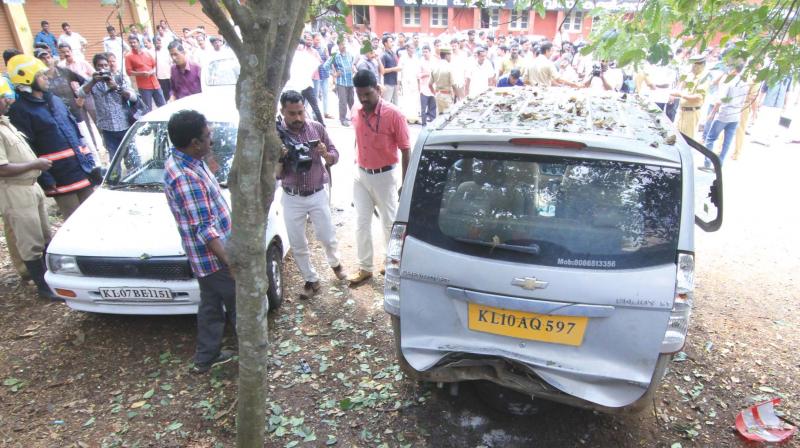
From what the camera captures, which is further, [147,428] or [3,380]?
[3,380]

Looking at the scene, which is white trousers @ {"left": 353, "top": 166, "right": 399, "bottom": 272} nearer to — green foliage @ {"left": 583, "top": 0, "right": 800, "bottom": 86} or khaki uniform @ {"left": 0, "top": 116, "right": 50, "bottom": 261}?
green foliage @ {"left": 583, "top": 0, "right": 800, "bottom": 86}

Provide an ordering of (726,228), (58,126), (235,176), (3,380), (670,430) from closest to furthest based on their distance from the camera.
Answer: (235,176) < (670,430) < (3,380) < (58,126) < (726,228)

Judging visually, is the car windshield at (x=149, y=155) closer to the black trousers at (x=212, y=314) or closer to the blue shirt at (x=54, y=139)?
the blue shirt at (x=54, y=139)

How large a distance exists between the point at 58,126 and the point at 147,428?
3468mm

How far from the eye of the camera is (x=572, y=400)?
2551mm

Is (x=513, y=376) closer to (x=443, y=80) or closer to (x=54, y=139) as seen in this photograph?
(x=54, y=139)

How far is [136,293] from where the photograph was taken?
3.79 meters

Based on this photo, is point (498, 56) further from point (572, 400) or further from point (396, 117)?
point (572, 400)

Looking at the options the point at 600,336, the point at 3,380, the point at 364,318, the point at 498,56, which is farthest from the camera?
the point at 498,56

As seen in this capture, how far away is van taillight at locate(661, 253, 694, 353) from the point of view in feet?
7.68

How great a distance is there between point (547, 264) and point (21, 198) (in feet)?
16.0

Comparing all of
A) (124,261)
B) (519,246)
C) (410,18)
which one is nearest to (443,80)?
(124,261)

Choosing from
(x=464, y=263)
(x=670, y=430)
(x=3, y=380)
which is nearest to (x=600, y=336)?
(x=464, y=263)

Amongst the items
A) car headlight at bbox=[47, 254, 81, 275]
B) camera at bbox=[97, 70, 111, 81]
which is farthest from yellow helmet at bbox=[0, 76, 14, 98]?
camera at bbox=[97, 70, 111, 81]
